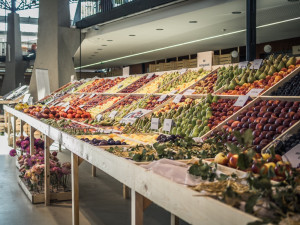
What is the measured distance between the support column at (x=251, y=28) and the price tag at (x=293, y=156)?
9.35ft

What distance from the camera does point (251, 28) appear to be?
517cm

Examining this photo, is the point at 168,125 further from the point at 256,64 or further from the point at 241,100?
the point at 256,64

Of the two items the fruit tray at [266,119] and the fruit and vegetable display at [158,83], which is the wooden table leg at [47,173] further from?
the fruit tray at [266,119]

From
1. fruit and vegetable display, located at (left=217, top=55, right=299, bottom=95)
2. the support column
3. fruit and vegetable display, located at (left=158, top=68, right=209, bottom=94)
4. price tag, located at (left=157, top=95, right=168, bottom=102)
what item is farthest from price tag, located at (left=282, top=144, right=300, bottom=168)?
the support column

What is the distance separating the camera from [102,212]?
4.04m

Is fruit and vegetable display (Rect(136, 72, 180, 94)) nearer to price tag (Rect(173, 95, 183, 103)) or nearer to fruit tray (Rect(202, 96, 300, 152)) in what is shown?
price tag (Rect(173, 95, 183, 103))

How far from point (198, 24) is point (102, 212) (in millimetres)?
6617

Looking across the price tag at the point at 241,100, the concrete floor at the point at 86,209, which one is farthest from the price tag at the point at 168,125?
the concrete floor at the point at 86,209

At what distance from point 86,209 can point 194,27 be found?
6.97 m

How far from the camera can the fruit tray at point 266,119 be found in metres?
2.83

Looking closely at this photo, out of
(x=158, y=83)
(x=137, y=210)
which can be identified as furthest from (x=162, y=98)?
(x=137, y=210)

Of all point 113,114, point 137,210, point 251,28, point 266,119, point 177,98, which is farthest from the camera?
point 251,28

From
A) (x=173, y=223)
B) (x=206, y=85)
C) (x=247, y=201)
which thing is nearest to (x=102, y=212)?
(x=173, y=223)

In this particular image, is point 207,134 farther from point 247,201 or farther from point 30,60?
point 30,60
